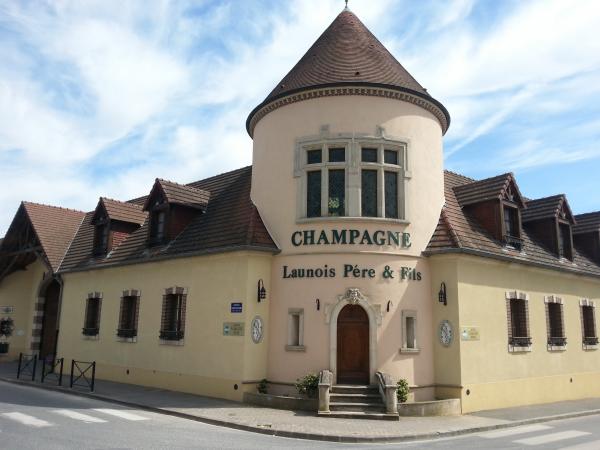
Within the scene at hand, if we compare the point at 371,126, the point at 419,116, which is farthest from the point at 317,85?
the point at 419,116

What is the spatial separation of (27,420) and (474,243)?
13.0 meters

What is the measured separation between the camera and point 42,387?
17.9 metres

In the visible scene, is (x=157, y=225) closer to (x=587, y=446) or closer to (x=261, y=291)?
(x=261, y=291)

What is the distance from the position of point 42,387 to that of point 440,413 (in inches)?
507

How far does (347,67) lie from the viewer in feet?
55.6

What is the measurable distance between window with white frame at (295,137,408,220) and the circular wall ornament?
3318mm

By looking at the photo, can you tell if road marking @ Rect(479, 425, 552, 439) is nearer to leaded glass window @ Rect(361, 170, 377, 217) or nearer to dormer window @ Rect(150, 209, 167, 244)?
leaded glass window @ Rect(361, 170, 377, 217)

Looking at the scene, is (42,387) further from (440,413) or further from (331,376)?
(440,413)

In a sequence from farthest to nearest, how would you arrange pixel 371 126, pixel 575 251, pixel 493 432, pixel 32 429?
pixel 575 251
pixel 371 126
pixel 493 432
pixel 32 429

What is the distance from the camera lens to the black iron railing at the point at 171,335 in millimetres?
17656

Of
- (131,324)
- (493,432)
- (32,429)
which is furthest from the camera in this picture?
(131,324)

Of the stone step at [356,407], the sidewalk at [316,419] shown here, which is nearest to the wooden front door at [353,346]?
the stone step at [356,407]

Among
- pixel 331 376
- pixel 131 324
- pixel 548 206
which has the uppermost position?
pixel 548 206

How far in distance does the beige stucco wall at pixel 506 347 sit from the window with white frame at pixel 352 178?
95.2 inches
